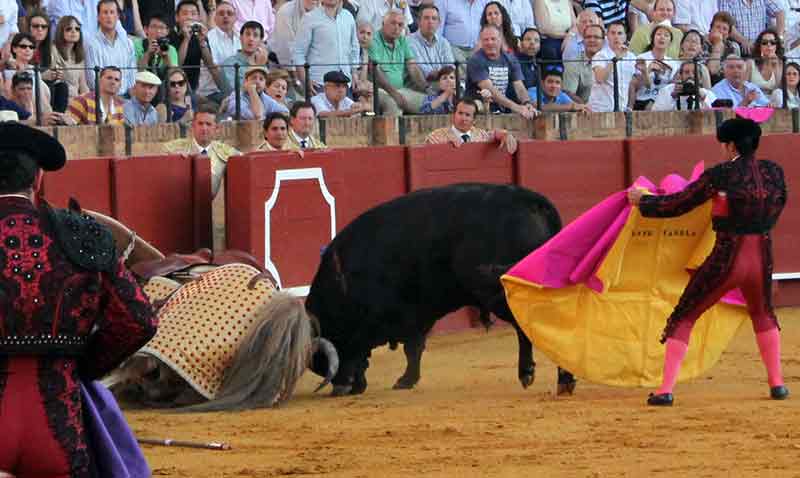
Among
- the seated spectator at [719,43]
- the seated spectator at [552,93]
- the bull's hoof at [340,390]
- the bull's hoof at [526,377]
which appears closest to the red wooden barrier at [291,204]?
the bull's hoof at [340,390]

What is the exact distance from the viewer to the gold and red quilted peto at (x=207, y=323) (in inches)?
340

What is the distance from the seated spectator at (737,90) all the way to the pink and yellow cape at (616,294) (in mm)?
6050

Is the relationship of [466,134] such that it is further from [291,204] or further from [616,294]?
[616,294]

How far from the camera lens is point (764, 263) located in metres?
8.23

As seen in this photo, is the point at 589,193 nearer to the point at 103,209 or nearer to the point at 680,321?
the point at 103,209

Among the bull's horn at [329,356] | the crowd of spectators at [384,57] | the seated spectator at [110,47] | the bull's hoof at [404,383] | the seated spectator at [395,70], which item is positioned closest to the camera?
the bull's horn at [329,356]

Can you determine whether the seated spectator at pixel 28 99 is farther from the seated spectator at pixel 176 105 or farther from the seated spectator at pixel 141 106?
the seated spectator at pixel 176 105

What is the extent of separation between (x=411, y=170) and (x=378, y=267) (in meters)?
2.76

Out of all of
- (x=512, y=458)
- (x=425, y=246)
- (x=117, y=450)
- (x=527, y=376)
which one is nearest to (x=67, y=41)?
(x=425, y=246)

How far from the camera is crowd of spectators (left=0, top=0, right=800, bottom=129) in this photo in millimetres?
11328

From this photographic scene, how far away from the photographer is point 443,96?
520 inches

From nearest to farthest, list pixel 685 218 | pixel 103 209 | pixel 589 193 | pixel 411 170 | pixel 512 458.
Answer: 1. pixel 512 458
2. pixel 685 218
3. pixel 103 209
4. pixel 411 170
5. pixel 589 193

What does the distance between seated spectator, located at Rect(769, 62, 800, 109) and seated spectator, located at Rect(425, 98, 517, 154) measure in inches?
147

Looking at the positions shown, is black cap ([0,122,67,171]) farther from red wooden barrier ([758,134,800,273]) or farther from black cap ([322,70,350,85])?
red wooden barrier ([758,134,800,273])
